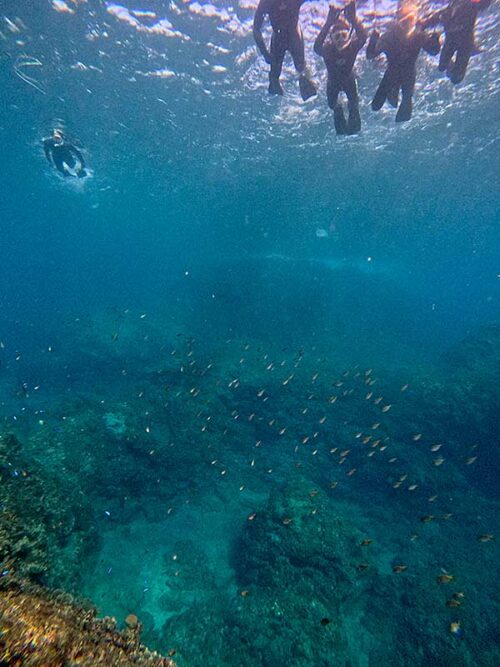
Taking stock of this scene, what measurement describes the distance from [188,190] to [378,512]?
30.8 metres

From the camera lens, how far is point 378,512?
14.4 meters

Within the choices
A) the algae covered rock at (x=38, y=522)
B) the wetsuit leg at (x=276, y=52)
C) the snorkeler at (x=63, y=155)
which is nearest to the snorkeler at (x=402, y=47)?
the wetsuit leg at (x=276, y=52)

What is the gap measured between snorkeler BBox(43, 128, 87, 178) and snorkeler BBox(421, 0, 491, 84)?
81.0 feet

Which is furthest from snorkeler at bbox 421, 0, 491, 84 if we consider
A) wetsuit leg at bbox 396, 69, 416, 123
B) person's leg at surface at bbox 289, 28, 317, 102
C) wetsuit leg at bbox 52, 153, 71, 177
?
wetsuit leg at bbox 52, 153, 71, 177

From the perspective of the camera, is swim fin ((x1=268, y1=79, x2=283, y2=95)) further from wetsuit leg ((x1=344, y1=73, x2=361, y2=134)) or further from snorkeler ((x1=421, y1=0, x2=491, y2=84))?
snorkeler ((x1=421, y1=0, x2=491, y2=84))

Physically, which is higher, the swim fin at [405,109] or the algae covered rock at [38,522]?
the swim fin at [405,109]

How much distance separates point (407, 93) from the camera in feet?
17.6

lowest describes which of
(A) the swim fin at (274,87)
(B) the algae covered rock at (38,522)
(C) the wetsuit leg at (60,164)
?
(B) the algae covered rock at (38,522)

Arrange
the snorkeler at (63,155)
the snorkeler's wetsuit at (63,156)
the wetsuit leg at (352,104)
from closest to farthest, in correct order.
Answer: the wetsuit leg at (352,104)
the snorkeler at (63,155)
the snorkeler's wetsuit at (63,156)

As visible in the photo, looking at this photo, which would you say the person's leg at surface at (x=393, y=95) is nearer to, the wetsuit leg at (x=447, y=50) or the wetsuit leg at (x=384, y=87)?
the wetsuit leg at (x=384, y=87)

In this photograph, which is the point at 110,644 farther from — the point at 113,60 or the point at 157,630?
the point at 113,60

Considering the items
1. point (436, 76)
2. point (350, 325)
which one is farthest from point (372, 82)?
point (350, 325)

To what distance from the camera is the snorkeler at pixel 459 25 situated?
462 cm

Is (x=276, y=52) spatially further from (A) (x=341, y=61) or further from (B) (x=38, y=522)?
(B) (x=38, y=522)
